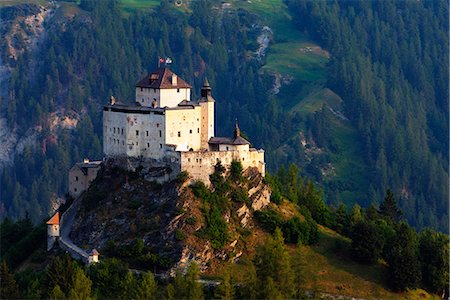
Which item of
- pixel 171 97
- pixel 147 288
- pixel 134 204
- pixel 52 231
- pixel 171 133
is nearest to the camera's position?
pixel 147 288

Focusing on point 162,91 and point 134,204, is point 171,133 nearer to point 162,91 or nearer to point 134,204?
point 162,91

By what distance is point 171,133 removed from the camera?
438 ft

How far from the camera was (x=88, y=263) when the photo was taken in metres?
127

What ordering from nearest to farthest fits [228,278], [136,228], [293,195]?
1. [228,278]
2. [136,228]
3. [293,195]

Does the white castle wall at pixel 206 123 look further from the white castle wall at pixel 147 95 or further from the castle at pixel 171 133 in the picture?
the white castle wall at pixel 147 95

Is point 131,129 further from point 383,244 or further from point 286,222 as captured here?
point 383,244

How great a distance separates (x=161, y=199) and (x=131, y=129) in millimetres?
9046

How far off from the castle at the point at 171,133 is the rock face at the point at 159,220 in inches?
89.6

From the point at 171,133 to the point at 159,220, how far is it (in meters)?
9.95

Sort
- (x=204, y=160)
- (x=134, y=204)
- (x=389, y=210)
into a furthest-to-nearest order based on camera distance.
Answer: (x=389, y=210), (x=204, y=160), (x=134, y=204)

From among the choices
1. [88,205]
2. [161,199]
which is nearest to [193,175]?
[161,199]

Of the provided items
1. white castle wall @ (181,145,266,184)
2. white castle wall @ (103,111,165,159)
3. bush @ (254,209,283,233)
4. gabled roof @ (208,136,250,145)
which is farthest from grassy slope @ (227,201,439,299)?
white castle wall @ (103,111,165,159)

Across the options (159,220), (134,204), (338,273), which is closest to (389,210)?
(338,273)

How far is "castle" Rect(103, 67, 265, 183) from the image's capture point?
13300cm
